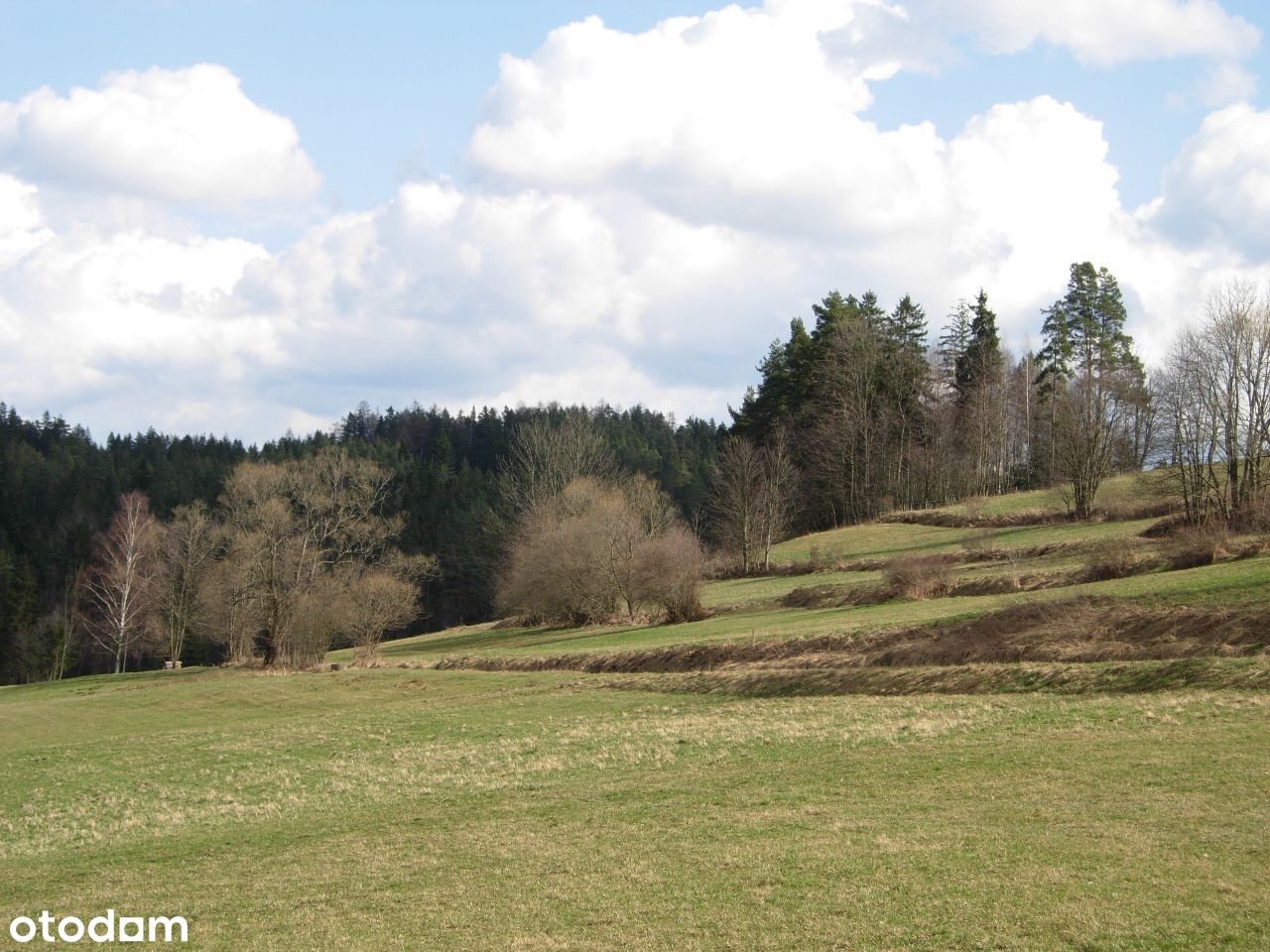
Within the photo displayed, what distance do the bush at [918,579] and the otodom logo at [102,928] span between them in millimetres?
38268

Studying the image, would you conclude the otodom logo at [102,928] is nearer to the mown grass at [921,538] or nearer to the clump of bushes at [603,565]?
the clump of bushes at [603,565]

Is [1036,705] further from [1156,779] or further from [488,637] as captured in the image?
[488,637]

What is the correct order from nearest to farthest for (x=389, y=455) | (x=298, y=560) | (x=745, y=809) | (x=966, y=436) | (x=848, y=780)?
(x=745, y=809), (x=848, y=780), (x=298, y=560), (x=966, y=436), (x=389, y=455)

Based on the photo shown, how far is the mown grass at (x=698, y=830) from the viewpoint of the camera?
990cm

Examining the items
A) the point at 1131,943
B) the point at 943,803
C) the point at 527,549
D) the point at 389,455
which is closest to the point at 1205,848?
the point at 1131,943

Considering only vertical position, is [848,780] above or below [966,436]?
below

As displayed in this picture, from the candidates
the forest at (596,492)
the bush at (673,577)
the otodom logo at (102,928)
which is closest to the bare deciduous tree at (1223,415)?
the forest at (596,492)

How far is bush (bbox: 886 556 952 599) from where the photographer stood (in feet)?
149

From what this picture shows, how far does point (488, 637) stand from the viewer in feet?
214

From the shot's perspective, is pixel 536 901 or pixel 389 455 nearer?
pixel 536 901

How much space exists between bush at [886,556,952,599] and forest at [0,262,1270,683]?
11.4 m

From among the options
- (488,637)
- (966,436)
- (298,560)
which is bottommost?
(488,637)

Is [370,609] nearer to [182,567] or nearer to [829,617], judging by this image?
[182,567]

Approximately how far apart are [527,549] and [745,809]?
168 ft
